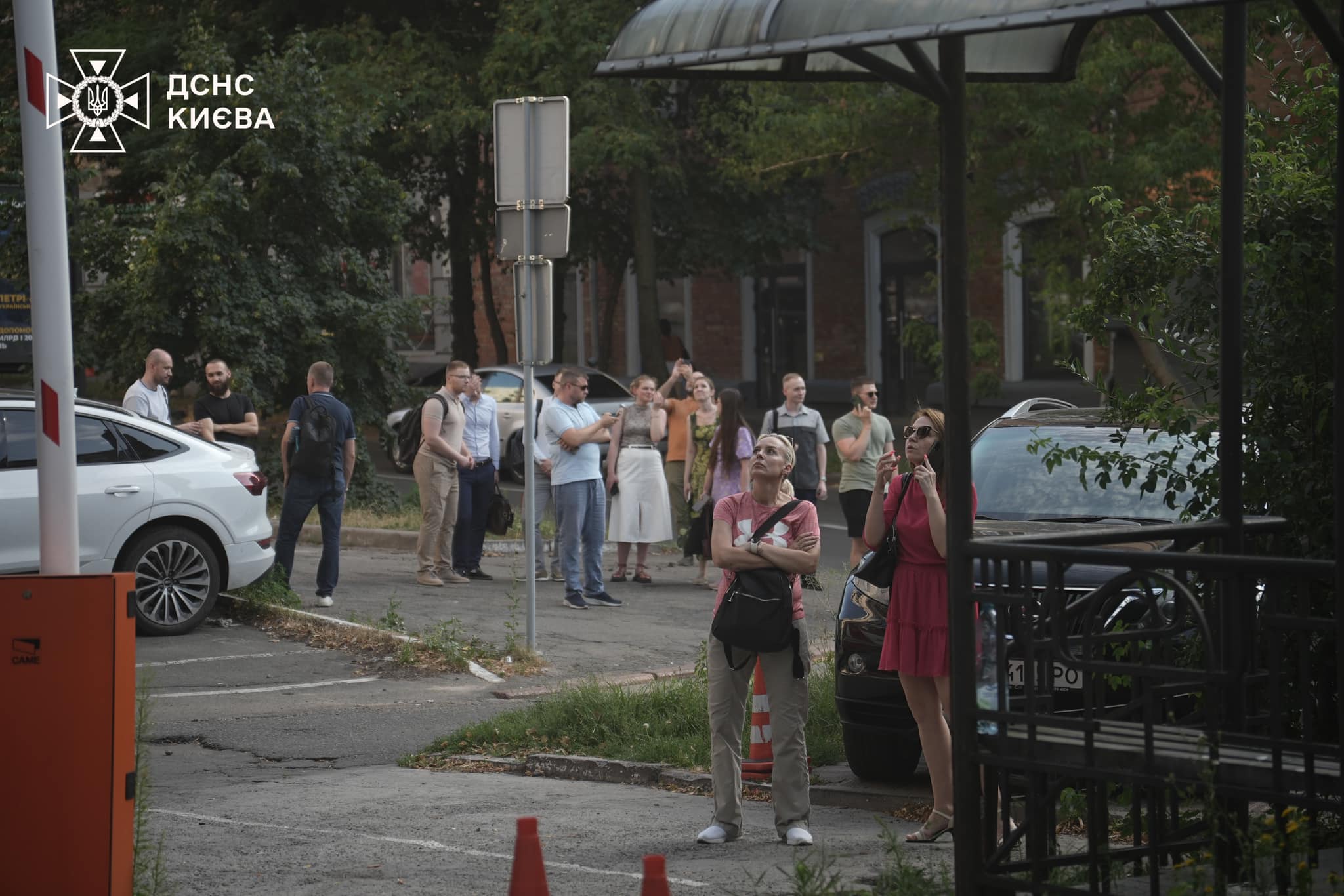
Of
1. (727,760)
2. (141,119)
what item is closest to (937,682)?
(727,760)

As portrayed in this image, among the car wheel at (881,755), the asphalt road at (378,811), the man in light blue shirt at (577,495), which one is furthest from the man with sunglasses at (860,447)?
the car wheel at (881,755)

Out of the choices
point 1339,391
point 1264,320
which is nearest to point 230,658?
point 1264,320

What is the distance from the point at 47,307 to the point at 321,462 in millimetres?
7547

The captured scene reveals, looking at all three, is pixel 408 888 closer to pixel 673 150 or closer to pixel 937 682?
pixel 937 682

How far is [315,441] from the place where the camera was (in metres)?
13.2

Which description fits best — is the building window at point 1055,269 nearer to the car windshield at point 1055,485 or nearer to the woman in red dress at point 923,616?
the car windshield at point 1055,485

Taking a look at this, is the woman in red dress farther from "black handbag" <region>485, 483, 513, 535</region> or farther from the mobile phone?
"black handbag" <region>485, 483, 513, 535</region>

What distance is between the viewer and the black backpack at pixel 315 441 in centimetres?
1320

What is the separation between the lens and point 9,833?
523 cm

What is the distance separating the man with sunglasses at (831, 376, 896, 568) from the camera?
1465 cm

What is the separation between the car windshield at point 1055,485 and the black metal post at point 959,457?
3922mm

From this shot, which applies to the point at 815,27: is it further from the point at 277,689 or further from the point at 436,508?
the point at 436,508

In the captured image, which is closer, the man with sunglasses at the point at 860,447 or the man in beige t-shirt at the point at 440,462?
the man in beige t-shirt at the point at 440,462

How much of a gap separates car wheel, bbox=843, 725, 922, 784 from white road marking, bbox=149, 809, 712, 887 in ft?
6.14
